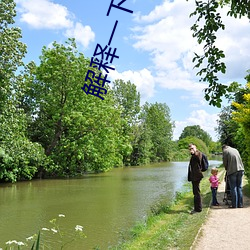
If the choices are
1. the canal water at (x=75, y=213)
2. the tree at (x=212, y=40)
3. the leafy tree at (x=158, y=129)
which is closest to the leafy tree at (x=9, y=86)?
the canal water at (x=75, y=213)

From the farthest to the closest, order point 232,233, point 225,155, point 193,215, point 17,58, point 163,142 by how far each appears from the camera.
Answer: point 163,142 < point 17,58 < point 225,155 < point 193,215 < point 232,233

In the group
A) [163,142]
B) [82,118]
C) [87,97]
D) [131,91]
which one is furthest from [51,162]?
[163,142]

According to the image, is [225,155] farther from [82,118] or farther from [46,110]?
[46,110]

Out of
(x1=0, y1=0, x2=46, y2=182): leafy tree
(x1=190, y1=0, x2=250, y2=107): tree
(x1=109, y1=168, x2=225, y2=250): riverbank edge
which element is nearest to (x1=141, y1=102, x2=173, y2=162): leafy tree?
(x1=0, y1=0, x2=46, y2=182): leafy tree

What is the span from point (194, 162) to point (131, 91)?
166 feet

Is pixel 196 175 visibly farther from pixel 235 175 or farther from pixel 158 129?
pixel 158 129

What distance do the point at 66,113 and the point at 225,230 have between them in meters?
20.4

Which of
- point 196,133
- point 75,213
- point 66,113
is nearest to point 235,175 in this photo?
point 75,213

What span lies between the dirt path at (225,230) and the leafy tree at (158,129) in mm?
57156

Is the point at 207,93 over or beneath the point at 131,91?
beneath

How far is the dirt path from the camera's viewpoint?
20.6 ft

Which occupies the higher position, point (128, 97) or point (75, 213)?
point (128, 97)

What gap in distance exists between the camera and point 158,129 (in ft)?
247

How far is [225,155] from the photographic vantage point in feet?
32.9
